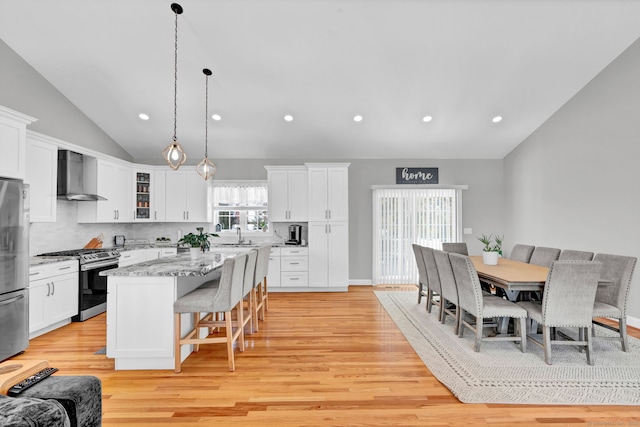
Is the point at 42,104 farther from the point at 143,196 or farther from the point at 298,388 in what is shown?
the point at 298,388

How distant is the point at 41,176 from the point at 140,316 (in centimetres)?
263

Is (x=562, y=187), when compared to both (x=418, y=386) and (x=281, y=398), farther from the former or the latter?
(x=281, y=398)

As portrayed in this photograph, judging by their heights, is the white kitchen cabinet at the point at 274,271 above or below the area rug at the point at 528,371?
above

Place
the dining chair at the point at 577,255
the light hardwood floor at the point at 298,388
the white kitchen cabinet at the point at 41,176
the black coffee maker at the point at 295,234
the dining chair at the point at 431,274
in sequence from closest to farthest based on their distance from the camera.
Result: the light hardwood floor at the point at 298,388 → the dining chair at the point at 577,255 → the white kitchen cabinet at the point at 41,176 → the dining chair at the point at 431,274 → the black coffee maker at the point at 295,234

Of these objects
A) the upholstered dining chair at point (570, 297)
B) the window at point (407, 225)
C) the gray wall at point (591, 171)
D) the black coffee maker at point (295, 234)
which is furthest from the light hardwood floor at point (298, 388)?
the gray wall at point (591, 171)

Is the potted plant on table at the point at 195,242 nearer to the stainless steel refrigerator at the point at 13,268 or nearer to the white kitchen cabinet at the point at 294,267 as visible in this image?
the stainless steel refrigerator at the point at 13,268

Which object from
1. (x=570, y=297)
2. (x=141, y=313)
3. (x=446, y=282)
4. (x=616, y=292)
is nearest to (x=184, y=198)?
(x=141, y=313)

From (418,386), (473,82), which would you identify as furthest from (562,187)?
(418,386)

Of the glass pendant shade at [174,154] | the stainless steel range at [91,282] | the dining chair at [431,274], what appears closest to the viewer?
the glass pendant shade at [174,154]

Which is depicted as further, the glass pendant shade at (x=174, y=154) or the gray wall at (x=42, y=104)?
the gray wall at (x=42, y=104)

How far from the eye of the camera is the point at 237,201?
20.4ft

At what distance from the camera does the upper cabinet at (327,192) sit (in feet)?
19.1

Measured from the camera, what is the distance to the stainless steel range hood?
4.41 meters

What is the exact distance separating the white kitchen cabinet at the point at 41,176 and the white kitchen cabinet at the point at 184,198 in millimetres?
1900
